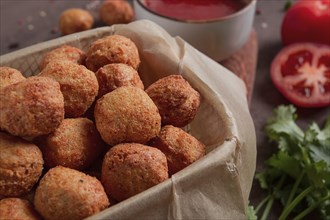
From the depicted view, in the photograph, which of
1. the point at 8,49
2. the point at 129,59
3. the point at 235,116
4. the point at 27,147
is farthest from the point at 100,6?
the point at 27,147

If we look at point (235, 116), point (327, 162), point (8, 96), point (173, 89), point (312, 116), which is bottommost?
point (312, 116)

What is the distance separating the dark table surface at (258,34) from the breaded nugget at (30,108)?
3.00 ft

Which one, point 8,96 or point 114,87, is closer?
point 8,96

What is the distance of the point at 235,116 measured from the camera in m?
1.35

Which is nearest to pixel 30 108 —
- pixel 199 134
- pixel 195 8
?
pixel 199 134

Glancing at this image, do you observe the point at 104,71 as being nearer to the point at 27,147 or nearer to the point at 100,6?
the point at 27,147

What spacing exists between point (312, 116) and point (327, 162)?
455 millimetres

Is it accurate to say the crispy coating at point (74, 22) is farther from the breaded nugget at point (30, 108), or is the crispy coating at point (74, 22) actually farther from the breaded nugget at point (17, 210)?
the breaded nugget at point (17, 210)

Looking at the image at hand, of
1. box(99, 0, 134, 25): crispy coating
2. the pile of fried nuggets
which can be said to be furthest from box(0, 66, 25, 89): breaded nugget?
box(99, 0, 134, 25): crispy coating

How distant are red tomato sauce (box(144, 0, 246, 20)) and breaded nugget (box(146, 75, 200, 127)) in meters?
0.72

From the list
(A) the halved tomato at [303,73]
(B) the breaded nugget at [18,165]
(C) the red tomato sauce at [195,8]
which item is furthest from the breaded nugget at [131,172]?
(A) the halved tomato at [303,73]

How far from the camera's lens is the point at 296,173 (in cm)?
168

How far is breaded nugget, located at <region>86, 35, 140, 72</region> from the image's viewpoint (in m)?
1.35

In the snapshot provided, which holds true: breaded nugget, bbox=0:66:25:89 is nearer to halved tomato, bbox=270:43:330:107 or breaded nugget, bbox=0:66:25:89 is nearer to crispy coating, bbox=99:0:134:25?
crispy coating, bbox=99:0:134:25
